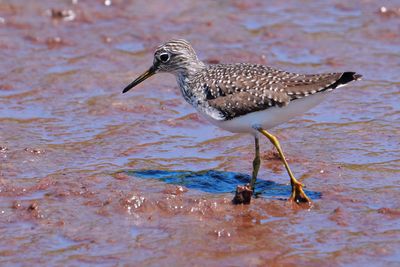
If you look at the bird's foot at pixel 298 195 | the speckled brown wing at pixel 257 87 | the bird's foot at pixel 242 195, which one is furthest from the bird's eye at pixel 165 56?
the bird's foot at pixel 298 195

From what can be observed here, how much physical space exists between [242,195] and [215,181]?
846mm

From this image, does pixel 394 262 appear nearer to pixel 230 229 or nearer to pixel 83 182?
pixel 230 229

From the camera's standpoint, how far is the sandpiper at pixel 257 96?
905 centimetres

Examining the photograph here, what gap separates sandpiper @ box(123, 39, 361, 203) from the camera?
9055 millimetres

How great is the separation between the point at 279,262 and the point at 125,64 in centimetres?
639

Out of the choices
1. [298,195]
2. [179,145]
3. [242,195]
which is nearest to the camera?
[242,195]

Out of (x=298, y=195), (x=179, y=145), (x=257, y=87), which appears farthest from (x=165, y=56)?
(x=298, y=195)

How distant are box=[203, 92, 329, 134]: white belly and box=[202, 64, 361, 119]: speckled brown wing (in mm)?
59

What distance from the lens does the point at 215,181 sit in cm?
961

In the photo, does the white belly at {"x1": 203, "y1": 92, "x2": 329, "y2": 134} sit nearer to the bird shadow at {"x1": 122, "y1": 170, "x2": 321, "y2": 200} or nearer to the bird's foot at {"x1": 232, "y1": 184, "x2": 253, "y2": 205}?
the bird shadow at {"x1": 122, "y1": 170, "x2": 321, "y2": 200}

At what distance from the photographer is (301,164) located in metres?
10.0

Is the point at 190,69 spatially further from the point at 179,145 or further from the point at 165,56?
the point at 179,145

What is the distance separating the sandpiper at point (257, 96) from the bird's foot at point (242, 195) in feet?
0.28

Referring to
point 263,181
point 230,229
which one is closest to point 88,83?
point 263,181
